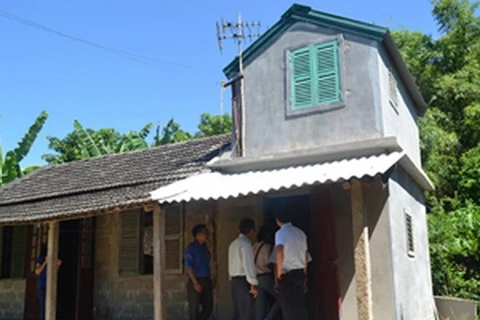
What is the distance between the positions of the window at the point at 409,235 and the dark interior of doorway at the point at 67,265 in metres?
7.55

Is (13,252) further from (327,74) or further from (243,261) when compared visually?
(327,74)

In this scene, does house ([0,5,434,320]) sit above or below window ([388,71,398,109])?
below

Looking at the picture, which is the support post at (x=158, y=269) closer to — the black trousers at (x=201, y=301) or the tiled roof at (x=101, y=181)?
the tiled roof at (x=101, y=181)

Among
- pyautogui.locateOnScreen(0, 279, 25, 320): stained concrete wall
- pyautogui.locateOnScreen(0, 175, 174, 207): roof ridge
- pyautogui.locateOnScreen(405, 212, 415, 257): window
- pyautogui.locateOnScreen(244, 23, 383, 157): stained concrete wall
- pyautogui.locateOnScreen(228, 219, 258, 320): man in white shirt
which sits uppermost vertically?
pyautogui.locateOnScreen(244, 23, 383, 157): stained concrete wall

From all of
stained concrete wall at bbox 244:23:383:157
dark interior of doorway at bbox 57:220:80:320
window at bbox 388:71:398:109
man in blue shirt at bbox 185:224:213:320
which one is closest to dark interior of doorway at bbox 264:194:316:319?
→ stained concrete wall at bbox 244:23:383:157

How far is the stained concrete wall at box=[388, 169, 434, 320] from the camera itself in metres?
8.58

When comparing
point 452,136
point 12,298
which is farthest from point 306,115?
point 452,136

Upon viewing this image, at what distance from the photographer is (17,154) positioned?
19.1 meters

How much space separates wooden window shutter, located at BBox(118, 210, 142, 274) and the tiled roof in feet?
3.26

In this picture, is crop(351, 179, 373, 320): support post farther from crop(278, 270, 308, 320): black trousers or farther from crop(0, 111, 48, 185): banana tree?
crop(0, 111, 48, 185): banana tree

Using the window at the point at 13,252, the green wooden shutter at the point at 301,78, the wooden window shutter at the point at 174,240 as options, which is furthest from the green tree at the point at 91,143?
the green wooden shutter at the point at 301,78

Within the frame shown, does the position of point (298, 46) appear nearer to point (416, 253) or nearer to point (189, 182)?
point (189, 182)

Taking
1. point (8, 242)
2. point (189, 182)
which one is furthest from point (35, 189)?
point (189, 182)

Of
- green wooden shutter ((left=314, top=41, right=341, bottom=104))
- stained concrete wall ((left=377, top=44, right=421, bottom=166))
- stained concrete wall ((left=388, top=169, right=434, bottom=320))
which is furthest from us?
green wooden shutter ((left=314, top=41, right=341, bottom=104))
